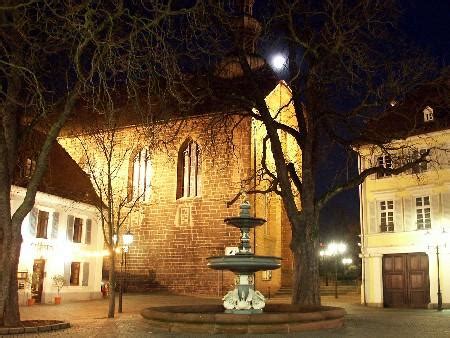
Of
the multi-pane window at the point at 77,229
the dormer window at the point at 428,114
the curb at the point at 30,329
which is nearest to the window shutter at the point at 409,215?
the dormer window at the point at 428,114

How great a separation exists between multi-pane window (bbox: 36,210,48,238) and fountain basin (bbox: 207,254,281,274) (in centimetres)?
1651

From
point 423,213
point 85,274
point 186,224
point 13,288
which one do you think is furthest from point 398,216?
point 13,288

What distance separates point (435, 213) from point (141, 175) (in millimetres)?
20821

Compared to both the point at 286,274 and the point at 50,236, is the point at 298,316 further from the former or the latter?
the point at 286,274

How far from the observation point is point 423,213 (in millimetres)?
29312

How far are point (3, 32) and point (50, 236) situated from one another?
62.6 feet

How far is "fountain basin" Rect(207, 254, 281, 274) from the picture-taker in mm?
15148

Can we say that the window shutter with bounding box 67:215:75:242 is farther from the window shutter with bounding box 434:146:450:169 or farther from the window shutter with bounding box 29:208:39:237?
the window shutter with bounding box 434:146:450:169

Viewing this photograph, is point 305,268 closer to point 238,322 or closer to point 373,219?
point 238,322

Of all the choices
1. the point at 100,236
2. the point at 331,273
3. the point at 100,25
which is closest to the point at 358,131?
the point at 100,25

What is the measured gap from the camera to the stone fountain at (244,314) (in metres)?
13.1

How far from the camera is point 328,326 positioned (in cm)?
1436

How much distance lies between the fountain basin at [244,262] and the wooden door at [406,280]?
15709 mm

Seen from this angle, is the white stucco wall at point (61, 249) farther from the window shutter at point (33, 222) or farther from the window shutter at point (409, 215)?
the window shutter at point (409, 215)
